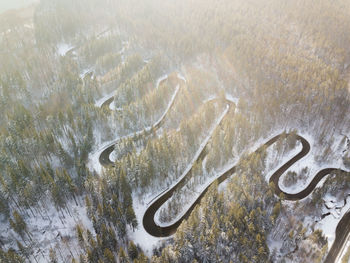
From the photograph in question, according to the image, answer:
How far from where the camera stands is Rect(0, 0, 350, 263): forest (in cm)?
7044

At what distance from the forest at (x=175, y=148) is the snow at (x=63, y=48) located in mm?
1614

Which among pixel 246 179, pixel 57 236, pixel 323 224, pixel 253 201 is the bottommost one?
pixel 323 224

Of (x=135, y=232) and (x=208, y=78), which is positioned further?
(x=208, y=78)

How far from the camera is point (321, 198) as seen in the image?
3228 inches

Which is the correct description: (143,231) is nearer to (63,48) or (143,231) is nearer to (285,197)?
(285,197)

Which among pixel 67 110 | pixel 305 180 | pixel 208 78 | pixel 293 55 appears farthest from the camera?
pixel 293 55

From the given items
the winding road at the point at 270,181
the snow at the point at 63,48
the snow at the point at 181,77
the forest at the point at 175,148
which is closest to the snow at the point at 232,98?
the forest at the point at 175,148

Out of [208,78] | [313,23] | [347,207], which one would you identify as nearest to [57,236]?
[347,207]

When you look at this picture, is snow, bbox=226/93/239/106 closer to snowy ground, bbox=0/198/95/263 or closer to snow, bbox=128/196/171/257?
snow, bbox=128/196/171/257

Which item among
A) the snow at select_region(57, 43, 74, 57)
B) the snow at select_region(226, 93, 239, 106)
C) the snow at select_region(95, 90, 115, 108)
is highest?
the snow at select_region(57, 43, 74, 57)

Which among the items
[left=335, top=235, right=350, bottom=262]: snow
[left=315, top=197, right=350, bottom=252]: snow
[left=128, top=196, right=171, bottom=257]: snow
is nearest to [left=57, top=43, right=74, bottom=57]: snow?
[left=128, top=196, right=171, bottom=257]: snow

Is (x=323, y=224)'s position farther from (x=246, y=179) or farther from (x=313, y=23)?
(x=313, y=23)

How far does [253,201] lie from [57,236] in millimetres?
57923

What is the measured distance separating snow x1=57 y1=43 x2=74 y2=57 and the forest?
161 centimetres
